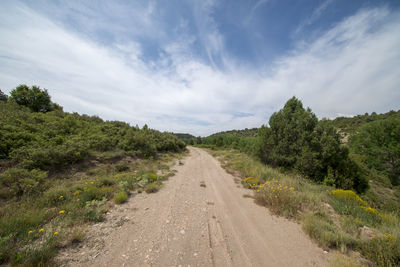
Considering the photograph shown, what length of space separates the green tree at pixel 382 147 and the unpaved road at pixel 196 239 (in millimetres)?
25749

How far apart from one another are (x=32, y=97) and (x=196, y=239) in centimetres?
2087

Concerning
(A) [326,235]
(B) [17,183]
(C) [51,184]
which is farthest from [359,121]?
(B) [17,183]

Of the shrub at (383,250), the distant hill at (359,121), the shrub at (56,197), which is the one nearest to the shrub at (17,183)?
the shrub at (56,197)

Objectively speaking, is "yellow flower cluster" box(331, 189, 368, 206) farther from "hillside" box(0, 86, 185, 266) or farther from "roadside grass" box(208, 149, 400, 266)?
"hillside" box(0, 86, 185, 266)

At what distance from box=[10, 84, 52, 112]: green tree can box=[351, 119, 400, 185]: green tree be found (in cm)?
4209

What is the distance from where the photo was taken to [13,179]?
4148 millimetres

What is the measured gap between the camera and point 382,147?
16797 millimetres

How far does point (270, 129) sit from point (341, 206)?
691 centimetres

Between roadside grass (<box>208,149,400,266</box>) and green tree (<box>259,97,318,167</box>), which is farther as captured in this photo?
green tree (<box>259,97,318,167</box>)

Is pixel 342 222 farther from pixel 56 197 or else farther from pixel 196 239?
pixel 56 197

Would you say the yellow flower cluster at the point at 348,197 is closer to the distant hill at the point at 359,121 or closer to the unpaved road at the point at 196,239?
the unpaved road at the point at 196,239

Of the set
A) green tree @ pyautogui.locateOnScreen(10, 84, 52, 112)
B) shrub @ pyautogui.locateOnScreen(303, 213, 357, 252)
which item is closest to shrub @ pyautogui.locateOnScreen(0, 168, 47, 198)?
shrub @ pyautogui.locateOnScreen(303, 213, 357, 252)

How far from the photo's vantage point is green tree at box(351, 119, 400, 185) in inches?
634

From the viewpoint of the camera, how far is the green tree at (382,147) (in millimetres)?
16094
